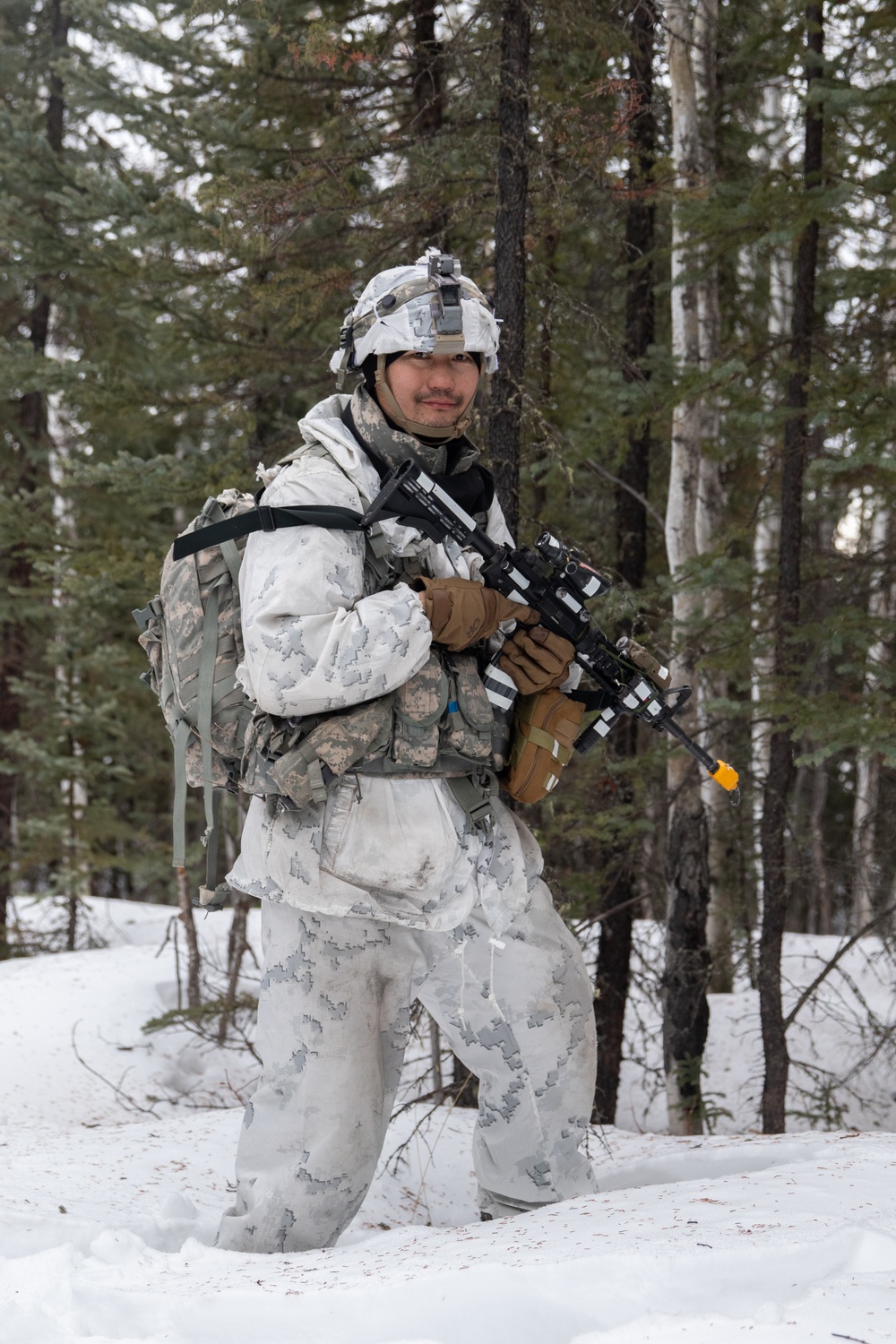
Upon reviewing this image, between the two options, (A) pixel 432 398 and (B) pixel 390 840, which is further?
(A) pixel 432 398

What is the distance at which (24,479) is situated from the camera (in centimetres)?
1344

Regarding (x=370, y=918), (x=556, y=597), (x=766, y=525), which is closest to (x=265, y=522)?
(x=556, y=597)

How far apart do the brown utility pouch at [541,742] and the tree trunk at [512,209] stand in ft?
5.49

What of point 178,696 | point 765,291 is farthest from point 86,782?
point 178,696

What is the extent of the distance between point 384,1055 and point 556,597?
1505mm

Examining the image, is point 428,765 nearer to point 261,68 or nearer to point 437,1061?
point 437,1061

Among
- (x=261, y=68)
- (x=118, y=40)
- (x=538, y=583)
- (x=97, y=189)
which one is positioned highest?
(x=118, y=40)

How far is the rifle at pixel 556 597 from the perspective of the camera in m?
3.44

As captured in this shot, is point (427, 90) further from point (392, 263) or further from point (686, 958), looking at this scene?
point (686, 958)

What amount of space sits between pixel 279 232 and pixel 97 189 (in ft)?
9.78

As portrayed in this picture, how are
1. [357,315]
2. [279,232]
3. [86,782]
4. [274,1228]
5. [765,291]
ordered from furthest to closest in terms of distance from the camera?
[86,782], [765,291], [279,232], [357,315], [274,1228]

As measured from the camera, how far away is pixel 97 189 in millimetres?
8102

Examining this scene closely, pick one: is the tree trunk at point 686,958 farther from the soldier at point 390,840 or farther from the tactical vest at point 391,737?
the tactical vest at point 391,737

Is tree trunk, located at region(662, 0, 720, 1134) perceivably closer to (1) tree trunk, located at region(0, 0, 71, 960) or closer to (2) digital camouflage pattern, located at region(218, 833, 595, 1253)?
(2) digital camouflage pattern, located at region(218, 833, 595, 1253)
